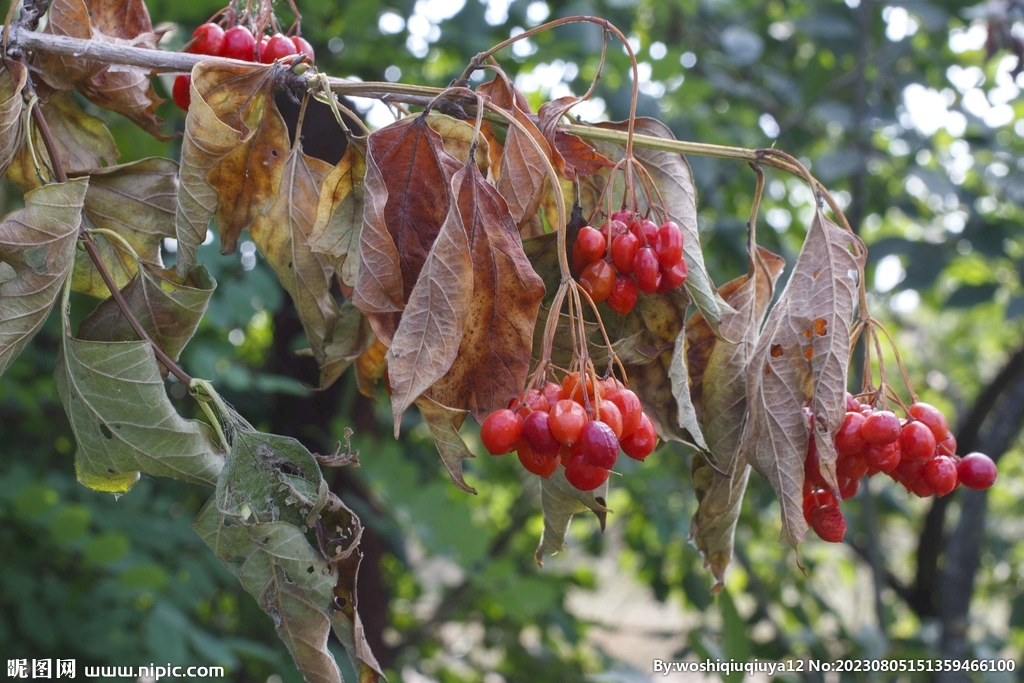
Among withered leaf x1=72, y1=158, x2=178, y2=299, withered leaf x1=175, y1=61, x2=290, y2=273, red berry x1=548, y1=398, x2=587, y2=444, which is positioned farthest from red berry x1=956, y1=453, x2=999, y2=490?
withered leaf x1=72, y1=158, x2=178, y2=299

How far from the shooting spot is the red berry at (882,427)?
85 centimetres

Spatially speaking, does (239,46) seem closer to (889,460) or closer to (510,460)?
(889,460)

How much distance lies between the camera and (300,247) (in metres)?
0.92

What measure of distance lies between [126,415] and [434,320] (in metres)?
0.34

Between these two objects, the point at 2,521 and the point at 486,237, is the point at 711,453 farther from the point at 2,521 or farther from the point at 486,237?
the point at 2,521

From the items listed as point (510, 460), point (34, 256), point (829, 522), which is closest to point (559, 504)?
point (829, 522)

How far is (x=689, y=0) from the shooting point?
9.29ft

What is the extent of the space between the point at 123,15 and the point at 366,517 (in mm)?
1736

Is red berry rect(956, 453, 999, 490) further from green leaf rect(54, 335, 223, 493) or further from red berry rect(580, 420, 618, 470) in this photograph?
green leaf rect(54, 335, 223, 493)

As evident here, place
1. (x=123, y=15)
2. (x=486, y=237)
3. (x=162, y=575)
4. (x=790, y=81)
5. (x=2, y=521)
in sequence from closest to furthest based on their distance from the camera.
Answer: (x=486, y=237) → (x=123, y=15) → (x=162, y=575) → (x=2, y=521) → (x=790, y=81)

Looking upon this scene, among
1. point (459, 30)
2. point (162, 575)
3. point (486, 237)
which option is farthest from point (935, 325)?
point (486, 237)

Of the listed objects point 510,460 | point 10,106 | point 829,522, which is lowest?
point 510,460

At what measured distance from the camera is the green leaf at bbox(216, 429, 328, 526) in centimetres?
80

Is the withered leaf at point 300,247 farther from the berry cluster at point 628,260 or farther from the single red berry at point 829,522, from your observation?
the single red berry at point 829,522
